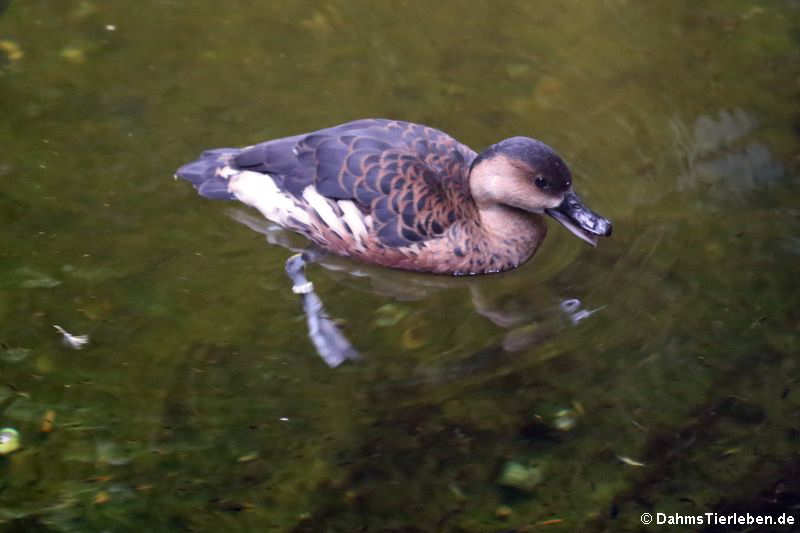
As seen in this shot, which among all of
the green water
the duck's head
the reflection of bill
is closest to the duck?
the duck's head

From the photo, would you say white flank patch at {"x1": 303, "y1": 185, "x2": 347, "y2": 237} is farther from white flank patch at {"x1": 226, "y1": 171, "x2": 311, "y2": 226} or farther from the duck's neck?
the duck's neck

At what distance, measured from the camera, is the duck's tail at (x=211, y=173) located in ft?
20.7

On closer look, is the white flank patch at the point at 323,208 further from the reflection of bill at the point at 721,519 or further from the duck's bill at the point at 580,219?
the reflection of bill at the point at 721,519

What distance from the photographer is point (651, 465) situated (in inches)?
197

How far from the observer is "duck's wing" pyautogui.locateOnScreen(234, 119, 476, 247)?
229 inches

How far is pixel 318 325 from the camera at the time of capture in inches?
220

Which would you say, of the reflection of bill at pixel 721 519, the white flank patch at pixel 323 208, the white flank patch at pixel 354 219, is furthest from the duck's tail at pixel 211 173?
the reflection of bill at pixel 721 519

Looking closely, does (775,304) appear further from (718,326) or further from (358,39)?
(358,39)

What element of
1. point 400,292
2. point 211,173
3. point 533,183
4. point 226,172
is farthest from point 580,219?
point 211,173

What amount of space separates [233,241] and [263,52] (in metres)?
1.79

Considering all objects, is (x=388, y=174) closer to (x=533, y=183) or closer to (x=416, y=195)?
(x=416, y=195)

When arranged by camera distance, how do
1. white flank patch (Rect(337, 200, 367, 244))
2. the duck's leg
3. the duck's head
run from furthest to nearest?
white flank patch (Rect(337, 200, 367, 244))
the duck's head
the duck's leg

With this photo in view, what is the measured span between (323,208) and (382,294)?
0.60 m

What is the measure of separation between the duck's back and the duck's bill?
1.74 feet
